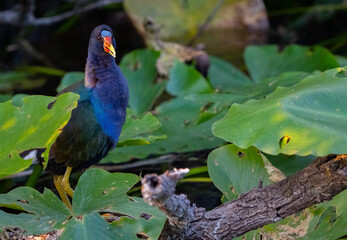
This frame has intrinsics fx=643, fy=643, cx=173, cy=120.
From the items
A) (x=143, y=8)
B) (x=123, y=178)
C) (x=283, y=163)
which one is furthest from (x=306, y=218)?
(x=143, y=8)

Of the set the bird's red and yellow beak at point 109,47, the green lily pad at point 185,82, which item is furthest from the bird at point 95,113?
the green lily pad at point 185,82

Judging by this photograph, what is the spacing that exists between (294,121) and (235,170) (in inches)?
11.1

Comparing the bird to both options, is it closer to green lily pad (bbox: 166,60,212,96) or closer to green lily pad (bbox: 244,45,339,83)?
green lily pad (bbox: 166,60,212,96)

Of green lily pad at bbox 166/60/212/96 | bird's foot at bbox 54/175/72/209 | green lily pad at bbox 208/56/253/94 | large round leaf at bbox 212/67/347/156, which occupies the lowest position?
green lily pad at bbox 208/56/253/94

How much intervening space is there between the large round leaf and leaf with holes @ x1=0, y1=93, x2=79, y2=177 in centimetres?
39

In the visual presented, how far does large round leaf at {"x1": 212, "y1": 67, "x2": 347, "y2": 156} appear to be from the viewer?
5.02ft

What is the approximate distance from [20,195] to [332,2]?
3481 millimetres

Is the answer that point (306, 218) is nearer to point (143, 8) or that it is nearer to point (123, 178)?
point (123, 178)

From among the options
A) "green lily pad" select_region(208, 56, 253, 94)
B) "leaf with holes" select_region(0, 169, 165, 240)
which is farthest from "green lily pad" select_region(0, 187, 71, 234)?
"green lily pad" select_region(208, 56, 253, 94)

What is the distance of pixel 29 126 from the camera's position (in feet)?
5.26

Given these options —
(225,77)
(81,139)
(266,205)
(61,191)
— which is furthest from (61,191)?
(225,77)

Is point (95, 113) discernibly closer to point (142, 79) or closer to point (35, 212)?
point (35, 212)

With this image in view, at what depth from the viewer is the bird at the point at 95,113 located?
1963mm

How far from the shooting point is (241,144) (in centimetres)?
158
